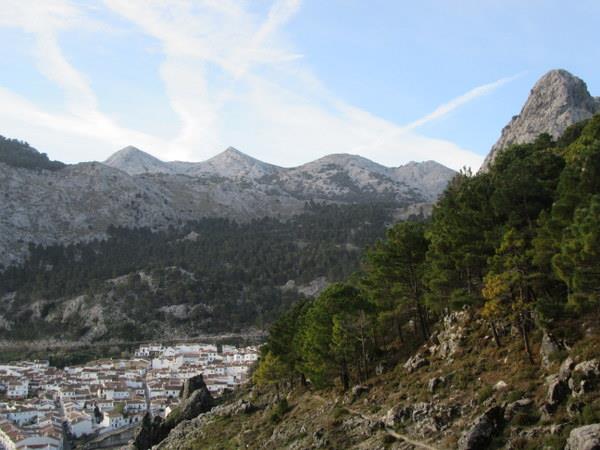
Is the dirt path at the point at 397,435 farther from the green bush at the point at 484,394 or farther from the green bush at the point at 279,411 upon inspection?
the green bush at the point at 279,411

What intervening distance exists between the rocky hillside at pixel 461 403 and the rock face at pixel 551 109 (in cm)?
14017

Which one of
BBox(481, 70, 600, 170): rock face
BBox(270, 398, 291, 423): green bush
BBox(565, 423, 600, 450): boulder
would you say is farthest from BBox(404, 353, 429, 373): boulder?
BBox(481, 70, 600, 170): rock face

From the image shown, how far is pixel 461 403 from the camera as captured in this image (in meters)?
28.9

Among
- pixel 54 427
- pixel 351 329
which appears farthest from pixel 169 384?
pixel 351 329

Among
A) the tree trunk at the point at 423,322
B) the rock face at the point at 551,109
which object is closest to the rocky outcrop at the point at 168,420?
the tree trunk at the point at 423,322

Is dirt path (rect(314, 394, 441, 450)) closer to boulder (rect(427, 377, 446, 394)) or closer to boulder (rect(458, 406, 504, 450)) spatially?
boulder (rect(458, 406, 504, 450))

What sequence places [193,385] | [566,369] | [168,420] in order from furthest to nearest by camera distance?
[193,385] < [168,420] < [566,369]

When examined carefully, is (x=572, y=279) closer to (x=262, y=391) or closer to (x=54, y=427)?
(x=262, y=391)

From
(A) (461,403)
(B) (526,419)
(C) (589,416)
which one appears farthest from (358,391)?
(C) (589,416)

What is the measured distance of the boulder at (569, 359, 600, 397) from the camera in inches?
909

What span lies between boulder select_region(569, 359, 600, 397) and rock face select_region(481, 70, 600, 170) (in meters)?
153

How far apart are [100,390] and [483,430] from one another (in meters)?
93.6

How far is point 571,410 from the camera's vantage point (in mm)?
22625

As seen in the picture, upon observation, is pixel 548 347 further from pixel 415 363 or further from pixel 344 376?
pixel 344 376
